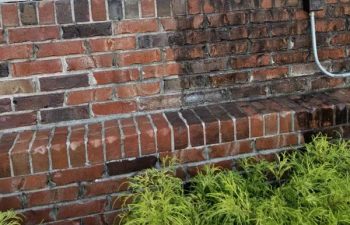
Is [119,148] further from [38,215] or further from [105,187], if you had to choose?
[38,215]

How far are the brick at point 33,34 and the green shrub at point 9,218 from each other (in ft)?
2.67

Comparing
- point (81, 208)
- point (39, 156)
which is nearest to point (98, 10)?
point (39, 156)

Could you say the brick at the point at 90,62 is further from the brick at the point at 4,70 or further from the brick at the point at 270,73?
the brick at the point at 270,73

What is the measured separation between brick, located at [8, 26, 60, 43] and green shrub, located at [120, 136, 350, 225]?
82cm

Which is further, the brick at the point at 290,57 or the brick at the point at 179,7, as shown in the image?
the brick at the point at 290,57

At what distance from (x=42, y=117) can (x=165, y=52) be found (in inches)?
28.0

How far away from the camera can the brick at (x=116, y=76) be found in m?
1.97

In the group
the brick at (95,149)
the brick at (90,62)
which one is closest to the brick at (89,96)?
the brick at (90,62)

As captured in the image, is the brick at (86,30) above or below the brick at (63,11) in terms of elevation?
below

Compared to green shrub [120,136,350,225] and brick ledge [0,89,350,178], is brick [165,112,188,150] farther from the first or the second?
green shrub [120,136,350,225]

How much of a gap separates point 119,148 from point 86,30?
62cm

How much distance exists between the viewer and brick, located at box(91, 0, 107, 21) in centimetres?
191

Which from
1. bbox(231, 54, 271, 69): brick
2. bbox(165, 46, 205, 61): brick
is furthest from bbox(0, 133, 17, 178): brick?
bbox(231, 54, 271, 69): brick

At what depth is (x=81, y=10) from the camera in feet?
6.24
